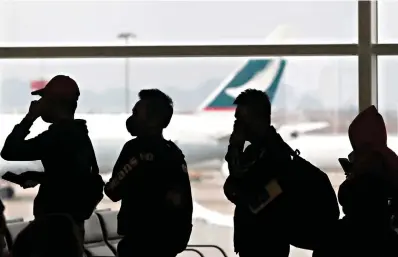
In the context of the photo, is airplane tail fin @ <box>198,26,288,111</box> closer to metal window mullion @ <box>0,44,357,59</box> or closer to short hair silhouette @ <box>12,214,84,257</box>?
metal window mullion @ <box>0,44,357,59</box>

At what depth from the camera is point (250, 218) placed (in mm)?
3465

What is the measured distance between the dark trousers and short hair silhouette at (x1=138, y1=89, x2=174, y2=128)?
66cm

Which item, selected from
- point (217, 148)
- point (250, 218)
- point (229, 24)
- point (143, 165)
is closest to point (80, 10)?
point (229, 24)

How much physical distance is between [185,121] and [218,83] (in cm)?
40

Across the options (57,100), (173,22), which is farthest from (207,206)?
(57,100)

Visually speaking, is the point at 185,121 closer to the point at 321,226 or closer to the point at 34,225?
the point at 321,226

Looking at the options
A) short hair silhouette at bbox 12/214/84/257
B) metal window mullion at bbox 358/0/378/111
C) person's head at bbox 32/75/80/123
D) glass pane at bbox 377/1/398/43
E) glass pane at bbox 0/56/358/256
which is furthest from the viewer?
glass pane at bbox 0/56/358/256

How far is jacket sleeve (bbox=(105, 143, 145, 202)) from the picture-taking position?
138 inches

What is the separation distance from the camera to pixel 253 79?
515cm

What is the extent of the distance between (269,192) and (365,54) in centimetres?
193

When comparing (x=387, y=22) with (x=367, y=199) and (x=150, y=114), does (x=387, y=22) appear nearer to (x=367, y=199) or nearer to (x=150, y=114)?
(x=367, y=199)

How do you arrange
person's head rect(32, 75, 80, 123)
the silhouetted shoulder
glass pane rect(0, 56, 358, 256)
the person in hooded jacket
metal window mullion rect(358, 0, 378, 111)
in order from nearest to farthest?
the person in hooded jacket → the silhouetted shoulder → person's head rect(32, 75, 80, 123) → metal window mullion rect(358, 0, 378, 111) → glass pane rect(0, 56, 358, 256)

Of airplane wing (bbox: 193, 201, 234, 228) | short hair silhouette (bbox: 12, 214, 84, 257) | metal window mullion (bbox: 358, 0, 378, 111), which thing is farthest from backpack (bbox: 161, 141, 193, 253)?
metal window mullion (bbox: 358, 0, 378, 111)

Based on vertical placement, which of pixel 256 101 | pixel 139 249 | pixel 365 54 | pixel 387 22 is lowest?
pixel 139 249
